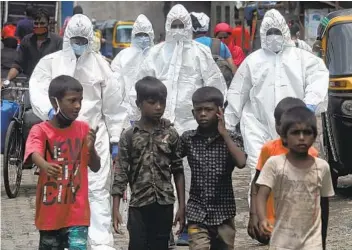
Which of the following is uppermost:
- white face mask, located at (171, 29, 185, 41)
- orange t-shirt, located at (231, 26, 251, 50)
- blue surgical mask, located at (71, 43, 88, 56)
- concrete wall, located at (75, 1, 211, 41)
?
concrete wall, located at (75, 1, 211, 41)

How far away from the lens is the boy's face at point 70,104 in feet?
21.1

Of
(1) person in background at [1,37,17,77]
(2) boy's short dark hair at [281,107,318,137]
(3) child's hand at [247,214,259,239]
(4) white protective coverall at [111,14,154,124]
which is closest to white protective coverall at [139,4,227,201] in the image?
(4) white protective coverall at [111,14,154,124]

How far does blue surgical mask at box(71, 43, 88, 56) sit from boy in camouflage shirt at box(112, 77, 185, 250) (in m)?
1.82

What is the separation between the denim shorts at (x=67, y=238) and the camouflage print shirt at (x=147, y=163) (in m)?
0.36

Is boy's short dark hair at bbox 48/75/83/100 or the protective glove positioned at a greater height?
boy's short dark hair at bbox 48/75/83/100

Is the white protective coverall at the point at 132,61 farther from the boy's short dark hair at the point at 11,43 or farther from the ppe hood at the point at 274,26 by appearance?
the boy's short dark hair at the point at 11,43

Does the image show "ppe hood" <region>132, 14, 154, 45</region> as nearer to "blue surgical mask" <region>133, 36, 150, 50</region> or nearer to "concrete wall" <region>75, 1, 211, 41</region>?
"blue surgical mask" <region>133, 36, 150, 50</region>

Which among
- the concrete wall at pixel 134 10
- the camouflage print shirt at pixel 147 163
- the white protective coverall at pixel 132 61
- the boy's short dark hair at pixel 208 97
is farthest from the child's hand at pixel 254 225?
the concrete wall at pixel 134 10

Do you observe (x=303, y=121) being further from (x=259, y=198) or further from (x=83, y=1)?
(x=83, y=1)

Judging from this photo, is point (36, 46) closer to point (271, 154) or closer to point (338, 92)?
point (338, 92)

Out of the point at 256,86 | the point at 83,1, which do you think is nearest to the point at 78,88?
the point at 256,86

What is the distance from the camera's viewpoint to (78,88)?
257 inches

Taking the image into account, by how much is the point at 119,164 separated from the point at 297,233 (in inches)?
59.6

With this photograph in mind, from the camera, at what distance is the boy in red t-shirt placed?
21.0ft
